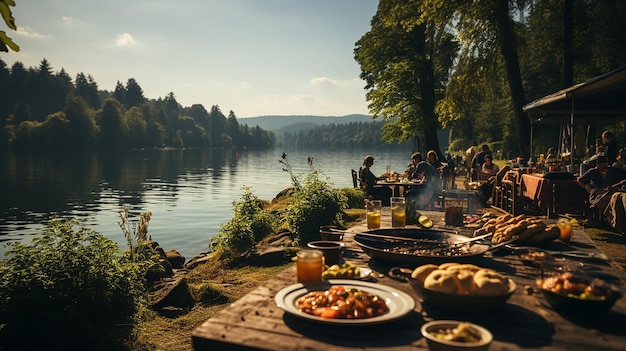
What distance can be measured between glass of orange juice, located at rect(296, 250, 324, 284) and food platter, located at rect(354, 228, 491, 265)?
623 millimetres

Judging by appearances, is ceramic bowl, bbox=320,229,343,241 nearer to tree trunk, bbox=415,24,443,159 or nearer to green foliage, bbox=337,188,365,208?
green foliage, bbox=337,188,365,208

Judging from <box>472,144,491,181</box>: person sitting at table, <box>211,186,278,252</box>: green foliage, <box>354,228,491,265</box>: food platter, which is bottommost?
<box>211,186,278,252</box>: green foliage

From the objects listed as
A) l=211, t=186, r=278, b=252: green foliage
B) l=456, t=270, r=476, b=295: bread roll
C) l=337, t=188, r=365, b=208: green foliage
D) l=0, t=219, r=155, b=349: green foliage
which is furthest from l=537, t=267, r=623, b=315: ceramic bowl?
l=337, t=188, r=365, b=208: green foliage

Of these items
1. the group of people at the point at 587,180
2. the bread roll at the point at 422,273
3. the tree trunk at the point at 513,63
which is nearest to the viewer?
the bread roll at the point at 422,273

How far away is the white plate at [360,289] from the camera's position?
214 centimetres

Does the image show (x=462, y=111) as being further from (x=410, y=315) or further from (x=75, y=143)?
(x=75, y=143)

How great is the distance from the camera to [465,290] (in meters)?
2.32

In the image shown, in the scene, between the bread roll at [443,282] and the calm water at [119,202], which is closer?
the bread roll at [443,282]

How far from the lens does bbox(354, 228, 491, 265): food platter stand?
10.3 ft

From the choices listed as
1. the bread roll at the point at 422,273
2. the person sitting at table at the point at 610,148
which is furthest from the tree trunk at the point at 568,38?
the bread roll at the point at 422,273

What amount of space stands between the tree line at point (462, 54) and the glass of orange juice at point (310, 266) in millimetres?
17732

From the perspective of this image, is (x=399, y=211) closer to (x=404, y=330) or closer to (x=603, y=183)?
(x=404, y=330)

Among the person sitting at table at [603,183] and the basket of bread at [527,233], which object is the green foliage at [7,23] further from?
the person sitting at table at [603,183]

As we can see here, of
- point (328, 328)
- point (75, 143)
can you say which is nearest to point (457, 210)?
point (328, 328)
